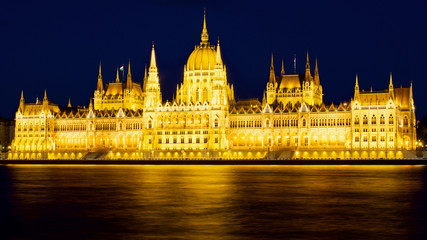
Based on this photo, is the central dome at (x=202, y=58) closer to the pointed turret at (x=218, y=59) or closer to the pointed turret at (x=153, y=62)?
the pointed turret at (x=218, y=59)

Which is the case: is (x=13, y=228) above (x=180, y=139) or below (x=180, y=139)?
below

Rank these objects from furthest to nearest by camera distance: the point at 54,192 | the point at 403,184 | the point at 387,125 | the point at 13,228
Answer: the point at 387,125 → the point at 403,184 → the point at 54,192 → the point at 13,228

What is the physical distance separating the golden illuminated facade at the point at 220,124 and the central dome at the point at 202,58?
22 cm

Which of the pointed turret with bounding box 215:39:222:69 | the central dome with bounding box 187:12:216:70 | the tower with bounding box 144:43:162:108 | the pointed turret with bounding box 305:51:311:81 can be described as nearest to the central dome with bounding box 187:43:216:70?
the central dome with bounding box 187:12:216:70

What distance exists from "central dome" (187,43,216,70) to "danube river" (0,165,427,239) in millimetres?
79541

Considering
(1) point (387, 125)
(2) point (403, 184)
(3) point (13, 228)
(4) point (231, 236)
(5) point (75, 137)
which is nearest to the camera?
(4) point (231, 236)

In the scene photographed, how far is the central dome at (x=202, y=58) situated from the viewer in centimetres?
13662

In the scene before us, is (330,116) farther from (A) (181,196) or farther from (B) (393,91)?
(A) (181,196)

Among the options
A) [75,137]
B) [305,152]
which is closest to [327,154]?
[305,152]

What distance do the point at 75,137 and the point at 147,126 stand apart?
63.2 ft

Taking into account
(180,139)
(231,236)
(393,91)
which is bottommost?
(231,236)

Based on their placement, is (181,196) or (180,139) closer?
(181,196)

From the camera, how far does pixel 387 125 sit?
11594 cm

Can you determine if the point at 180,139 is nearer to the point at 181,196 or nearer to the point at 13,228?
the point at 181,196
